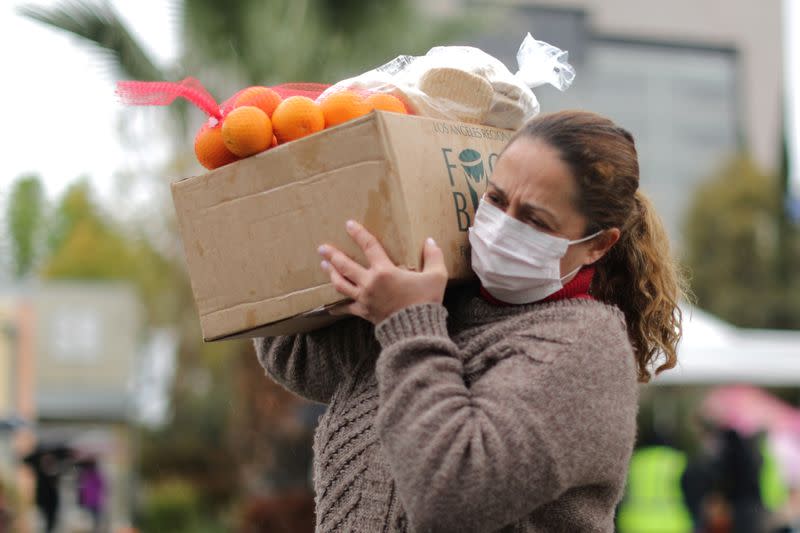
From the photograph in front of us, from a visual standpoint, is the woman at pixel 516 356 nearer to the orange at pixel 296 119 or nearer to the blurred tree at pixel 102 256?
the orange at pixel 296 119

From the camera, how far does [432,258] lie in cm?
180

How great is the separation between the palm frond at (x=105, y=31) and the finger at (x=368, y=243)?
6249 mm

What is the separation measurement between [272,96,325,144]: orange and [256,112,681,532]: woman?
0.22 meters

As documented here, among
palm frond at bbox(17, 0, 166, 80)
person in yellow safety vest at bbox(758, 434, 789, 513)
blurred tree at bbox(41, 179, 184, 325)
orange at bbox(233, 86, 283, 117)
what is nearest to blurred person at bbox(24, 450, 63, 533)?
palm frond at bbox(17, 0, 166, 80)

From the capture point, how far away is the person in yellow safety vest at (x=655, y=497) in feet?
30.4

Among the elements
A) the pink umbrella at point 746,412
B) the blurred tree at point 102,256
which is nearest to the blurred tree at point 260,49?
the pink umbrella at point 746,412

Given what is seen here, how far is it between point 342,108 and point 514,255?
1.33 ft

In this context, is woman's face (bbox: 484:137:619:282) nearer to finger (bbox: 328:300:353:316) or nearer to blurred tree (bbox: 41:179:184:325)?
finger (bbox: 328:300:353:316)

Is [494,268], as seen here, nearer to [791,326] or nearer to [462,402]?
[462,402]

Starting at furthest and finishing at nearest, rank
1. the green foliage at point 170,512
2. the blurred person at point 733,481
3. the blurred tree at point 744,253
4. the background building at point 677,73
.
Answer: the background building at point 677,73 → the blurred tree at point 744,253 → the green foliage at point 170,512 → the blurred person at point 733,481

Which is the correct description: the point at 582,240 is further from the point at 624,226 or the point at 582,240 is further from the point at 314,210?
the point at 314,210

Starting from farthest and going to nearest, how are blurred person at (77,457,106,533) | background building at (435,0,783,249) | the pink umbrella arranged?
background building at (435,0,783,249)
the pink umbrella
blurred person at (77,457,106,533)

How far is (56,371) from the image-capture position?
15125 mm

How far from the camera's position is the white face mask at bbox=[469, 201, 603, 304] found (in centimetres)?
183
